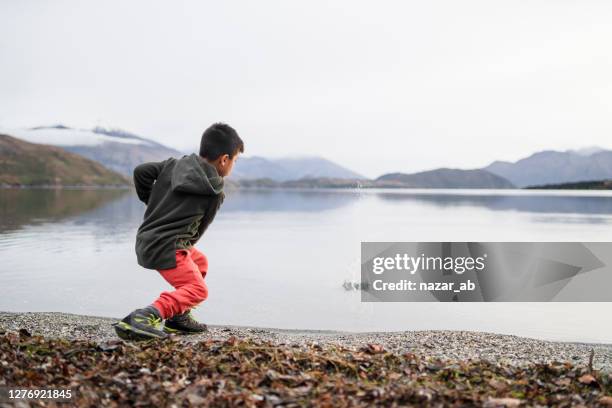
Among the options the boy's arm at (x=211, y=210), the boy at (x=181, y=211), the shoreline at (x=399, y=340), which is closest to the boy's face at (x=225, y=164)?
the boy at (x=181, y=211)

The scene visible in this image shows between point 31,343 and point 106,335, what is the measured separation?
1.36m

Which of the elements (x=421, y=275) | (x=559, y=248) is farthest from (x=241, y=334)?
(x=559, y=248)

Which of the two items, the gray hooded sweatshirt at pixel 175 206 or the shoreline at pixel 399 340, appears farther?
the gray hooded sweatshirt at pixel 175 206

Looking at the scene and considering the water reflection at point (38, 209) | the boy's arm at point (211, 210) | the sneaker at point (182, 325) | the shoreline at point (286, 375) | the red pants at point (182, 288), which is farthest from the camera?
the water reflection at point (38, 209)

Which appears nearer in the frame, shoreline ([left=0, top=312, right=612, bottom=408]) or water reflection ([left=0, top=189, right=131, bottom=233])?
shoreline ([left=0, top=312, right=612, bottom=408])

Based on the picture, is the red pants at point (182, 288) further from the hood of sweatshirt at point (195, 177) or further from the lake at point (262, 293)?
the lake at point (262, 293)

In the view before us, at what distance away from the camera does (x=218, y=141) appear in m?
6.96

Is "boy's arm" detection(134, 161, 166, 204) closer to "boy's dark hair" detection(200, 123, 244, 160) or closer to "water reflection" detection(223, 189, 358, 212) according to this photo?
"boy's dark hair" detection(200, 123, 244, 160)

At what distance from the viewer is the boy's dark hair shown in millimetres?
6953

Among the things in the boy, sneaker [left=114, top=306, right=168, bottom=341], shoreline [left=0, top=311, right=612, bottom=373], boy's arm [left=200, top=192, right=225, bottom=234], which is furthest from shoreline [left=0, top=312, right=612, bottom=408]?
boy's arm [left=200, top=192, right=225, bottom=234]

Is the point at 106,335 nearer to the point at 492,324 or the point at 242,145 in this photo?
the point at 242,145

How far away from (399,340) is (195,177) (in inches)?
127

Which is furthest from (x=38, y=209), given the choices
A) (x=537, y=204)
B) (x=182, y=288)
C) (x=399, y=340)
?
(x=537, y=204)

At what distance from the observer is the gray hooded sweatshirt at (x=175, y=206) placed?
6719 millimetres
